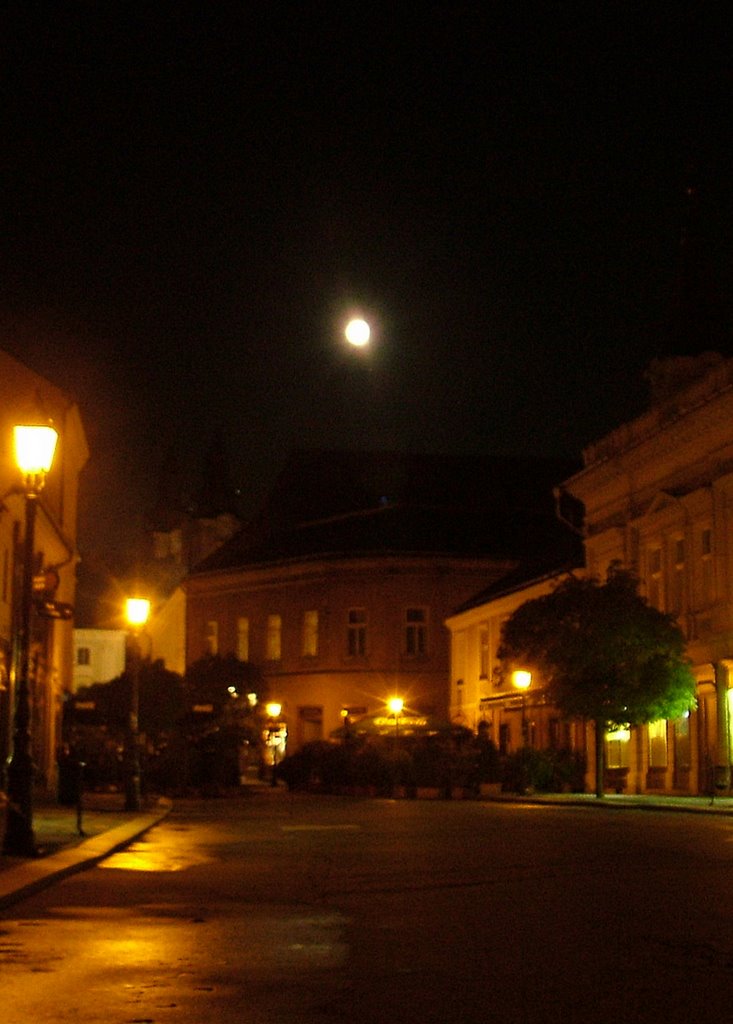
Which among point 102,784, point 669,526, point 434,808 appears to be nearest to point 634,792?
point 669,526

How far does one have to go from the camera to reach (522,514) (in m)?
76.4

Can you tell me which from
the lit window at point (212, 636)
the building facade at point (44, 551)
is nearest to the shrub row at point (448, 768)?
the building facade at point (44, 551)

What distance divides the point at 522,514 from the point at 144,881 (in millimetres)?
60992

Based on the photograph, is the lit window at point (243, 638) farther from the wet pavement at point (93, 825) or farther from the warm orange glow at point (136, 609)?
the warm orange glow at point (136, 609)

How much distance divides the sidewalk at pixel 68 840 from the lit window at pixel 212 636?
38115 millimetres

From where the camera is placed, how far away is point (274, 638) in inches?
2879

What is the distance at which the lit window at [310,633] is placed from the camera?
7144 centimetres

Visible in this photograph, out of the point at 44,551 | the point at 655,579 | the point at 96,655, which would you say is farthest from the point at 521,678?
the point at 96,655

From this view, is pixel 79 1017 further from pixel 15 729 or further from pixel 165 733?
pixel 165 733

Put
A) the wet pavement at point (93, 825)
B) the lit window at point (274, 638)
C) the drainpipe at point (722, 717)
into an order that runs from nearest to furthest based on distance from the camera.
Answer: the wet pavement at point (93, 825), the drainpipe at point (722, 717), the lit window at point (274, 638)

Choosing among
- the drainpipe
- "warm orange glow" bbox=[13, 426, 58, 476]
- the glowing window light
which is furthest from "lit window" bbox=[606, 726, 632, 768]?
"warm orange glow" bbox=[13, 426, 58, 476]

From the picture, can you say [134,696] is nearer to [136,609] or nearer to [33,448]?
[136,609]

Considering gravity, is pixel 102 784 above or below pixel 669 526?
below

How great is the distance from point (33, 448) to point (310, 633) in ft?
178
